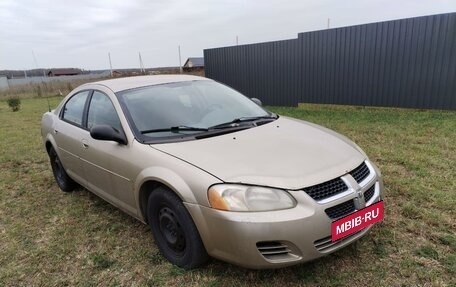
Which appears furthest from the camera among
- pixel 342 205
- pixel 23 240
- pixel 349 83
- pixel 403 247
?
pixel 349 83

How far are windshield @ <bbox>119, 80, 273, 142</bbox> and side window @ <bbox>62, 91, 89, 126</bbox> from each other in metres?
0.85

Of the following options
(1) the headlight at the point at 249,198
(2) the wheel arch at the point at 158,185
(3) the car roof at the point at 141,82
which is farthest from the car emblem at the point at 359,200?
(3) the car roof at the point at 141,82

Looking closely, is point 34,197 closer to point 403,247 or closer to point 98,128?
point 98,128

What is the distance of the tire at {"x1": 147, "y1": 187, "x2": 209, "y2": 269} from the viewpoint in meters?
2.50

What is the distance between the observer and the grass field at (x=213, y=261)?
8.45 ft

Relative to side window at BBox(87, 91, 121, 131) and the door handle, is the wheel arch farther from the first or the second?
the door handle

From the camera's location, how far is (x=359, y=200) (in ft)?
8.02

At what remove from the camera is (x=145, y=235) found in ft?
11.0

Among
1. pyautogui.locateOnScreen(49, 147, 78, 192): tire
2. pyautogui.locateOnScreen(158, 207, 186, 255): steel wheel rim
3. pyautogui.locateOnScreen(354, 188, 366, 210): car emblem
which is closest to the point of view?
pyautogui.locateOnScreen(354, 188, 366, 210): car emblem

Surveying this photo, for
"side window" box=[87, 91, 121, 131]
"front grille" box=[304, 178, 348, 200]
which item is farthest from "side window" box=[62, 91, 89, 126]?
"front grille" box=[304, 178, 348, 200]

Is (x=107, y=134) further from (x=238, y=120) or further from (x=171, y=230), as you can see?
(x=238, y=120)

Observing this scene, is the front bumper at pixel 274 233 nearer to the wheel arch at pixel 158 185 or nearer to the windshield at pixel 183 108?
the wheel arch at pixel 158 185

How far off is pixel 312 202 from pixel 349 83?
8598mm

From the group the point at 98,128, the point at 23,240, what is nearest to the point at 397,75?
the point at 98,128
